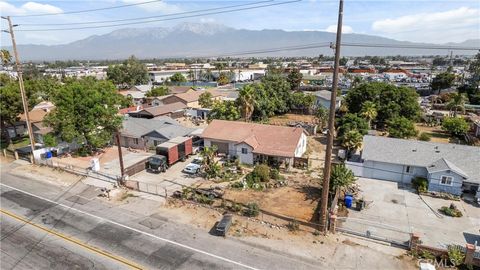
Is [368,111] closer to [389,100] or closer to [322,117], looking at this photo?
[389,100]

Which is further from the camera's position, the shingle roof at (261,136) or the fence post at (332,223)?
the shingle roof at (261,136)

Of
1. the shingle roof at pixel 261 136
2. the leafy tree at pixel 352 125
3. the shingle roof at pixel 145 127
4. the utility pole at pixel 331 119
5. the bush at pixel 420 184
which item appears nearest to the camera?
the utility pole at pixel 331 119

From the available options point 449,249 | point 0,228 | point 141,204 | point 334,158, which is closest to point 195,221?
point 141,204

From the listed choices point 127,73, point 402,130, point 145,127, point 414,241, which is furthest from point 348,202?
point 127,73

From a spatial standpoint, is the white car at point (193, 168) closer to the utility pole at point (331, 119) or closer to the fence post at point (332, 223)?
the utility pole at point (331, 119)

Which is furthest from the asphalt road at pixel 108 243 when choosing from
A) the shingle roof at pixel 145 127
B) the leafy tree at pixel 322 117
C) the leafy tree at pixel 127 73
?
the leafy tree at pixel 127 73

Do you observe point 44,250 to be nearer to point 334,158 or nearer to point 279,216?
point 279,216
